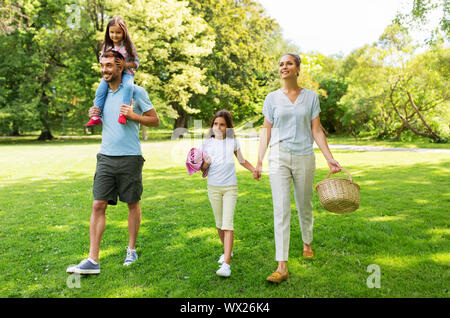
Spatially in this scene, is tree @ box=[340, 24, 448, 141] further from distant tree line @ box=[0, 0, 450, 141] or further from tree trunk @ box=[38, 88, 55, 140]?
tree trunk @ box=[38, 88, 55, 140]

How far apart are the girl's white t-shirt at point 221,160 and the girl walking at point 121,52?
39.8 inches

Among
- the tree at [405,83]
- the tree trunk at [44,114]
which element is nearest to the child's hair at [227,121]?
the tree at [405,83]

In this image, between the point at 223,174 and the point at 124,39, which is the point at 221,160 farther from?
the point at 124,39

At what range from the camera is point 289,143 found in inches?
138

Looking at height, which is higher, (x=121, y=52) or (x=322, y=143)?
(x=121, y=52)

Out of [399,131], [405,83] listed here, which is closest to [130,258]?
[405,83]

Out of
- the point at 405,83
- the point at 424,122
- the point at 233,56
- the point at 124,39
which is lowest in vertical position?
the point at 424,122

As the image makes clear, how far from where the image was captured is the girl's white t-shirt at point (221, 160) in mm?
3678

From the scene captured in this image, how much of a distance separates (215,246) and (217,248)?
0.08 m

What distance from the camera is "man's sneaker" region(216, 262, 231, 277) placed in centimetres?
345

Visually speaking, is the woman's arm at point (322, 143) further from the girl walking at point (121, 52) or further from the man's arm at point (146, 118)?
the girl walking at point (121, 52)

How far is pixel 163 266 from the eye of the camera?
3.79 metres
